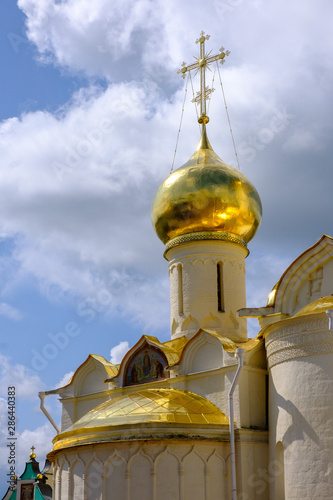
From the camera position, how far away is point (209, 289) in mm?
15422

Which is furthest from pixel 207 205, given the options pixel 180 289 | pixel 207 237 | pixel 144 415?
pixel 144 415

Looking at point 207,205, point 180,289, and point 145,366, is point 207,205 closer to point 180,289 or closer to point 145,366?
point 180,289

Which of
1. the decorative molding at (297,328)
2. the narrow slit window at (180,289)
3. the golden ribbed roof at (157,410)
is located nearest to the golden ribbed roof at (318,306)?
the decorative molding at (297,328)

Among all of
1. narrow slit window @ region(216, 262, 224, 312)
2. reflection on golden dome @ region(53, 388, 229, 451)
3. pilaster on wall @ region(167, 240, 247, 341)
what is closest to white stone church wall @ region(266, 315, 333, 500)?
reflection on golden dome @ region(53, 388, 229, 451)

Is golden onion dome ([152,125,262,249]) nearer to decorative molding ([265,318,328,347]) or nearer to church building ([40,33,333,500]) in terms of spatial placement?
church building ([40,33,333,500])

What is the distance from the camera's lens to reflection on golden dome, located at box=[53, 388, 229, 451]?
39.1 feet

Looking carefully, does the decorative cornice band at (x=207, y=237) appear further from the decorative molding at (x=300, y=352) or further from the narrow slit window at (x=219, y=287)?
the decorative molding at (x=300, y=352)

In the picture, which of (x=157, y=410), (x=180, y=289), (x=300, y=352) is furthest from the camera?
(x=180, y=289)

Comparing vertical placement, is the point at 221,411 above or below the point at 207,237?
below

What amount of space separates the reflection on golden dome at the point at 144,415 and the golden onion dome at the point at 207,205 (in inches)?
156

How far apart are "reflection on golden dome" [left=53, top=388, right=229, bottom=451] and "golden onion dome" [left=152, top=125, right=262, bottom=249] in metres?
3.97

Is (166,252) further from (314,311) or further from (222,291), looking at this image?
(314,311)

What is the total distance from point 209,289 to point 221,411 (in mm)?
3242

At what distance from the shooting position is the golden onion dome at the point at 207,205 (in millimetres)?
15492
